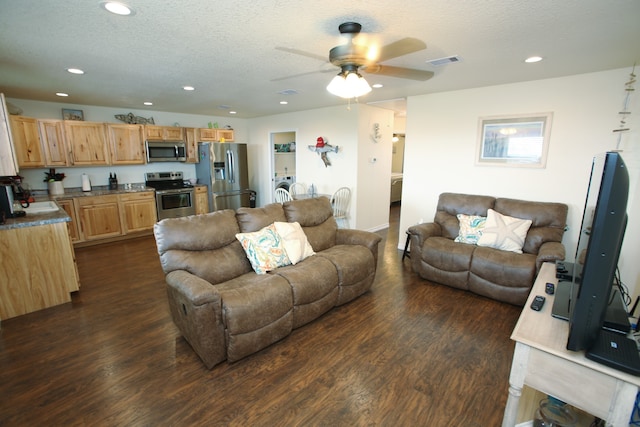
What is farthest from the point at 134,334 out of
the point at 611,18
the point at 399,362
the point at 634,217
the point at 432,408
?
the point at 634,217

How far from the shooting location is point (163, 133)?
5797mm

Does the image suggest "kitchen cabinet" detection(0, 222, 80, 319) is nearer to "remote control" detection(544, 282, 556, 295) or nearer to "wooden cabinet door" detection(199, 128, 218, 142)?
"wooden cabinet door" detection(199, 128, 218, 142)

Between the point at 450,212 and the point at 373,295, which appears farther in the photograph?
the point at 450,212

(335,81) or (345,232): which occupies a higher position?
(335,81)

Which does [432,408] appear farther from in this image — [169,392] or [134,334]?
[134,334]

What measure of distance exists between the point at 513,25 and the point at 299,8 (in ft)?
4.67

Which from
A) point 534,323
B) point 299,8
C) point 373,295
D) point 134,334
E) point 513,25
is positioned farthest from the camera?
point 373,295

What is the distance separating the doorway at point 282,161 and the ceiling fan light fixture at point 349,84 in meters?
4.73

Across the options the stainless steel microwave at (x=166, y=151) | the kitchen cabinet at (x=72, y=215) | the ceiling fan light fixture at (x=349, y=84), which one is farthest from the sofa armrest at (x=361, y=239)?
the kitchen cabinet at (x=72, y=215)

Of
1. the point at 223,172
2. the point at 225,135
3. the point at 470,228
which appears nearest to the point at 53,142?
the point at 223,172

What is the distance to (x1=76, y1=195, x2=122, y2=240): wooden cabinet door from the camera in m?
4.78

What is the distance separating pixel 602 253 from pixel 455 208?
112 inches

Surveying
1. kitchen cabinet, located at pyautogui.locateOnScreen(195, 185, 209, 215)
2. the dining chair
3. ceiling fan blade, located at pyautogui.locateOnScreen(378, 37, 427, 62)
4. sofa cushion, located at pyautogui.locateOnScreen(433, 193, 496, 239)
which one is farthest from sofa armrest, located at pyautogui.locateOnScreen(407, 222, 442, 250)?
kitchen cabinet, located at pyautogui.locateOnScreen(195, 185, 209, 215)

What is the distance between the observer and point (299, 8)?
1.73 m
